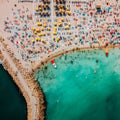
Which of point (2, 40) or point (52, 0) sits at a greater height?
point (52, 0)

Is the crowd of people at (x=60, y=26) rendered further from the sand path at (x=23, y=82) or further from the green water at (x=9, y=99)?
the green water at (x=9, y=99)

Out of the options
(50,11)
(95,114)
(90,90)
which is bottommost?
(95,114)

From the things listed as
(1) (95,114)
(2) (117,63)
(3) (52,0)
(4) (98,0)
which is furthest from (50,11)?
(1) (95,114)

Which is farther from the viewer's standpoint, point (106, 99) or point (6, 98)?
point (106, 99)

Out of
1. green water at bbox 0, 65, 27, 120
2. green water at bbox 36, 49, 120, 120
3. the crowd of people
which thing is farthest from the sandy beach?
green water at bbox 36, 49, 120, 120

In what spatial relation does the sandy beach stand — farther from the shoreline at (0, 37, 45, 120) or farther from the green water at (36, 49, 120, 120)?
the green water at (36, 49, 120, 120)

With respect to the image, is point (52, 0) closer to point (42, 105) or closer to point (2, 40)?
point (2, 40)

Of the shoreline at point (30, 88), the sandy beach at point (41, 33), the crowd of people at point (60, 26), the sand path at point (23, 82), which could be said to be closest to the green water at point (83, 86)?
the shoreline at point (30, 88)
